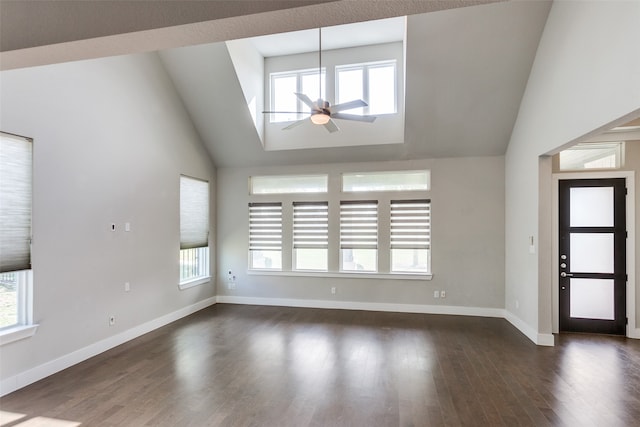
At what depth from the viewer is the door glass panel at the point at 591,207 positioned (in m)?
4.80

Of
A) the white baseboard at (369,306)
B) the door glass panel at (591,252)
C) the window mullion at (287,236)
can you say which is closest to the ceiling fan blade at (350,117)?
the window mullion at (287,236)

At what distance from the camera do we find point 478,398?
3057mm

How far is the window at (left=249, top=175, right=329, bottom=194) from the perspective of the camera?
6.51 m

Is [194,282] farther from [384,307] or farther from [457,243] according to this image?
[457,243]

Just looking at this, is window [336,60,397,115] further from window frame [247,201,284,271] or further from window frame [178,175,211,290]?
window frame [178,175,211,290]

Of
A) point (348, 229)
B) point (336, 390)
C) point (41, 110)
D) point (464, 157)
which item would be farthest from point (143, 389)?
point (464, 157)

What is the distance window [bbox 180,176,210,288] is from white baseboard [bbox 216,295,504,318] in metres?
0.90

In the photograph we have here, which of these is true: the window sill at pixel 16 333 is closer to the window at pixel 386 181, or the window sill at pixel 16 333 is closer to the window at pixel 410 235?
the window at pixel 386 181

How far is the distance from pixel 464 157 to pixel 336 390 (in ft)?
15.0

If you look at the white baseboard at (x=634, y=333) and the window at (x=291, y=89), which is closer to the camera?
the white baseboard at (x=634, y=333)

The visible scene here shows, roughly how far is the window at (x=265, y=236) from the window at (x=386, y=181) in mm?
1499

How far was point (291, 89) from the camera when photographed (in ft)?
20.7

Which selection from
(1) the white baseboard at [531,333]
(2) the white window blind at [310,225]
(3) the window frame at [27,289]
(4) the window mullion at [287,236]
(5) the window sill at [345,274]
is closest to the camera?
(3) the window frame at [27,289]

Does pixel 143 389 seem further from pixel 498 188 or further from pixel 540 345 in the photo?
pixel 498 188
